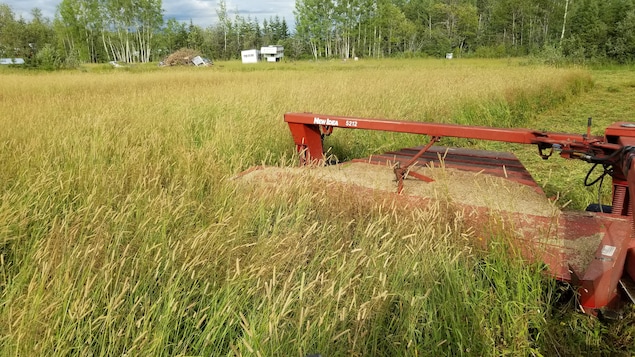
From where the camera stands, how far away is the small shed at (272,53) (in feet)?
227

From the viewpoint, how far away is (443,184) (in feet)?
12.1

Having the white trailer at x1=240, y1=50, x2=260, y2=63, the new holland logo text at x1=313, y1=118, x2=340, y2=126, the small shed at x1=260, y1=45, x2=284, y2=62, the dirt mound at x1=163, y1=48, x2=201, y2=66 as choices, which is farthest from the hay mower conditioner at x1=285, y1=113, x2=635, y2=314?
the small shed at x1=260, y1=45, x2=284, y2=62

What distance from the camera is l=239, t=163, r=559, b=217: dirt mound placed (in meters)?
3.25

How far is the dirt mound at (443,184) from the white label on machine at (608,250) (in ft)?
1.48

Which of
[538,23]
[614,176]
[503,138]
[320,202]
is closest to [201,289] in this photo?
[320,202]

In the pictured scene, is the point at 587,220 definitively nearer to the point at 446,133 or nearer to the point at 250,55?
the point at 446,133

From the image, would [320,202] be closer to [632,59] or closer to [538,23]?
[632,59]

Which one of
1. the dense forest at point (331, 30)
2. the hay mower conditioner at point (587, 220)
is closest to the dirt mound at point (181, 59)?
the dense forest at point (331, 30)

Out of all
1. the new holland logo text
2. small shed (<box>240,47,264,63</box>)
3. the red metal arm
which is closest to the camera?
the red metal arm

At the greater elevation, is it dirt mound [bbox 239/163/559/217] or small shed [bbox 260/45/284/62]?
small shed [bbox 260/45/284/62]

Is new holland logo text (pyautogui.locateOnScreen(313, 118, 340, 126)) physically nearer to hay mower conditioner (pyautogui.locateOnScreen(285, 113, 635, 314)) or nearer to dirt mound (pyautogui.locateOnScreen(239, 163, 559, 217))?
hay mower conditioner (pyautogui.locateOnScreen(285, 113, 635, 314))

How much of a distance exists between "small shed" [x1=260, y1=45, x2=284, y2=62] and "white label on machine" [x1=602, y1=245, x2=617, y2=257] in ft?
226

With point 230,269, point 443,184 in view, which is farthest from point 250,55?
point 230,269

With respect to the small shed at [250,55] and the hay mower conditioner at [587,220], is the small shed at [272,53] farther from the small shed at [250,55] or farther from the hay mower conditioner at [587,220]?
the hay mower conditioner at [587,220]
